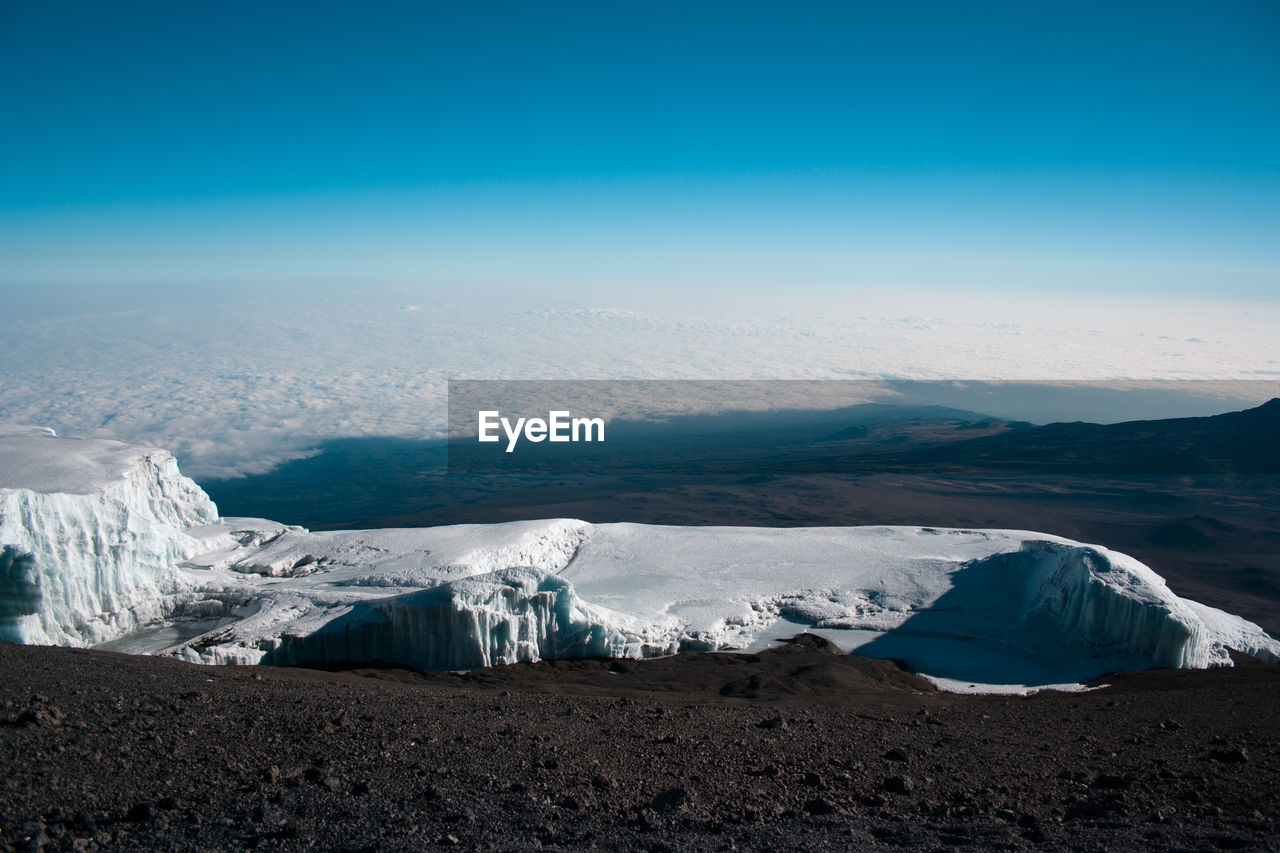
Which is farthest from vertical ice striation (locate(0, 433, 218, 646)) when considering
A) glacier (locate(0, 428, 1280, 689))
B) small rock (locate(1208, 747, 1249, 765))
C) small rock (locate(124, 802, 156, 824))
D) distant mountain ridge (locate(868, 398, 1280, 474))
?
distant mountain ridge (locate(868, 398, 1280, 474))

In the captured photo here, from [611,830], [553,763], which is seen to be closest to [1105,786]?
[611,830]

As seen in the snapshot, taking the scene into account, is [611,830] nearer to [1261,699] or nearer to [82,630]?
[1261,699]

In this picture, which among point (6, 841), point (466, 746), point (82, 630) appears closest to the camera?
point (6, 841)

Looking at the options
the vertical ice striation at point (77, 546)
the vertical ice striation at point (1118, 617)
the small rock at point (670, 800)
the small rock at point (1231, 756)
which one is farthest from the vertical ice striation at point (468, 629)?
the small rock at point (1231, 756)

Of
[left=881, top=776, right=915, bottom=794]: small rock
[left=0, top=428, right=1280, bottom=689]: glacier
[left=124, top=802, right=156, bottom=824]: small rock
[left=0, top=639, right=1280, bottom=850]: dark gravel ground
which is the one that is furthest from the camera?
[left=0, top=428, right=1280, bottom=689]: glacier

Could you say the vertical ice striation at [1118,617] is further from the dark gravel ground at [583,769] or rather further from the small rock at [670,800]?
the small rock at [670,800]

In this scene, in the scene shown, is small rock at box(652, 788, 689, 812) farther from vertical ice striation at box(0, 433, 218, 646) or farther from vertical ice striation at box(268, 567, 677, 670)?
vertical ice striation at box(0, 433, 218, 646)
